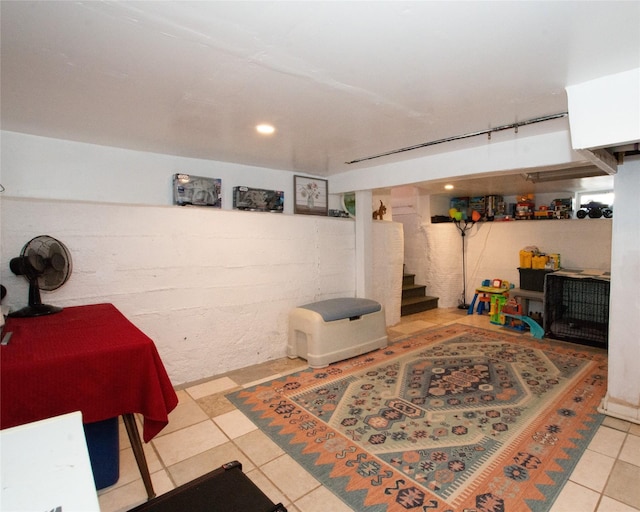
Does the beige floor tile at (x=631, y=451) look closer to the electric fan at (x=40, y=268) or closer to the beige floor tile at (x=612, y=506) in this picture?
the beige floor tile at (x=612, y=506)

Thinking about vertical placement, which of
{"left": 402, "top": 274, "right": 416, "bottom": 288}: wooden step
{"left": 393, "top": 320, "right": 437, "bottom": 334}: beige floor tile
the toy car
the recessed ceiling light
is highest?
the recessed ceiling light

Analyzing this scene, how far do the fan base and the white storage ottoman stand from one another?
→ 2.11 meters

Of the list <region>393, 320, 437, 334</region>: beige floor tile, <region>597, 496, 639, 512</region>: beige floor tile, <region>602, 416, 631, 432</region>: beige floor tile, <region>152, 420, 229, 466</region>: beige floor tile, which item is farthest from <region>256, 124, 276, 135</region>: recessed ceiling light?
<region>393, 320, 437, 334</region>: beige floor tile

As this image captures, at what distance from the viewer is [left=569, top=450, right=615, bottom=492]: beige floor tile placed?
1.83 meters

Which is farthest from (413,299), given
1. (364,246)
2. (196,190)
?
(196,190)

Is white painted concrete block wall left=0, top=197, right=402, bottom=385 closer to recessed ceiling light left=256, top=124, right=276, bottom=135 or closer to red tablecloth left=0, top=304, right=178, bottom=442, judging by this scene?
red tablecloth left=0, top=304, right=178, bottom=442

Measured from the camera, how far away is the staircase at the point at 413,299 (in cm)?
575

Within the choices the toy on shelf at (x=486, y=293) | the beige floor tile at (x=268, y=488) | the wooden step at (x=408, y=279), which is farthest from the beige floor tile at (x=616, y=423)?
the wooden step at (x=408, y=279)

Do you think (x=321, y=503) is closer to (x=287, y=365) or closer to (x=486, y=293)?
(x=287, y=365)

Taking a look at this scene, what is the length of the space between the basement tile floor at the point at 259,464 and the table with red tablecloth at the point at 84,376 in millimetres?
280

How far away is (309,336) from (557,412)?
85.0 inches

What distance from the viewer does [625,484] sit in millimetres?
1826

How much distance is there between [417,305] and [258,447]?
4290mm

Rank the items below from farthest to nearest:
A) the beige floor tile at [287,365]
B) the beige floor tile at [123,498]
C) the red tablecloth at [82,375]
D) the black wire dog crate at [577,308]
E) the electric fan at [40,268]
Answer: the black wire dog crate at [577,308] → the beige floor tile at [287,365] → the electric fan at [40,268] → the beige floor tile at [123,498] → the red tablecloth at [82,375]
